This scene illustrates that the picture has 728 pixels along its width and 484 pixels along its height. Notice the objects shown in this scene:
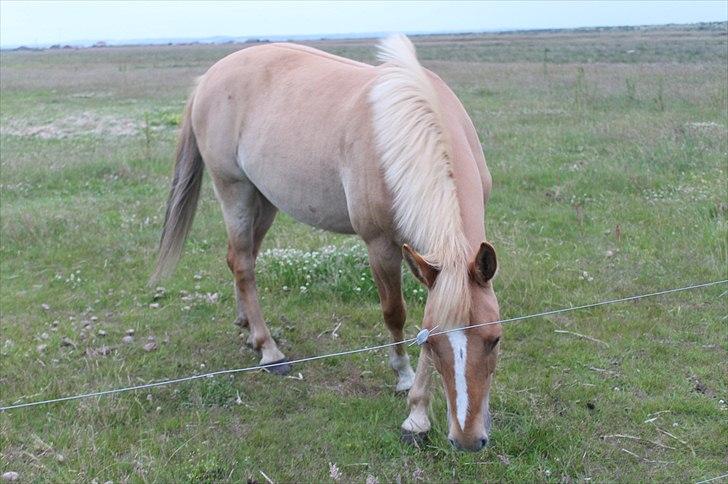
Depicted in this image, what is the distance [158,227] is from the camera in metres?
7.80

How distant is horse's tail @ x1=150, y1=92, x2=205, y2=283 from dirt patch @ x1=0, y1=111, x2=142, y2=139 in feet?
34.4

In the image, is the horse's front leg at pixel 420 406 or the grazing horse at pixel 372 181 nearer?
the grazing horse at pixel 372 181

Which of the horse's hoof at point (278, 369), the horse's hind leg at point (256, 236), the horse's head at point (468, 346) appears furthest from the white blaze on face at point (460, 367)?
the horse's hind leg at point (256, 236)

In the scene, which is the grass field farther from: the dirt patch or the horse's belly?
the dirt patch

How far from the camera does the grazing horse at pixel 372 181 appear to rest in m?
2.90

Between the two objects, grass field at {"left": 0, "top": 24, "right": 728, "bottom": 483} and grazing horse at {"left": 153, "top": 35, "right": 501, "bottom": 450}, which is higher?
grazing horse at {"left": 153, "top": 35, "right": 501, "bottom": 450}

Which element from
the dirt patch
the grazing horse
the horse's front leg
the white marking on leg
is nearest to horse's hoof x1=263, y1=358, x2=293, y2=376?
the grazing horse

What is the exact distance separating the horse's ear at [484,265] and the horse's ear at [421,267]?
16 cm

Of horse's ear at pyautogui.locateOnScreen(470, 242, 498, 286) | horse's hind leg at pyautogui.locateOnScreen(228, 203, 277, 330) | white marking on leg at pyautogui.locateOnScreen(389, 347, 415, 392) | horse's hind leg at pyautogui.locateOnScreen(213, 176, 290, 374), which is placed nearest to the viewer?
horse's ear at pyautogui.locateOnScreen(470, 242, 498, 286)

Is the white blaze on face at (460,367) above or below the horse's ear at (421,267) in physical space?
below

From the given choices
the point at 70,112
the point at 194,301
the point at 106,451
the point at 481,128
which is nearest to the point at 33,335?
the point at 194,301

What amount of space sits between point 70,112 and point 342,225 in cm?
1810

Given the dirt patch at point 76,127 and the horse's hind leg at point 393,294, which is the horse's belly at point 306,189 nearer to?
the horse's hind leg at point 393,294

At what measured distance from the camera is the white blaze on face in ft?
9.35
